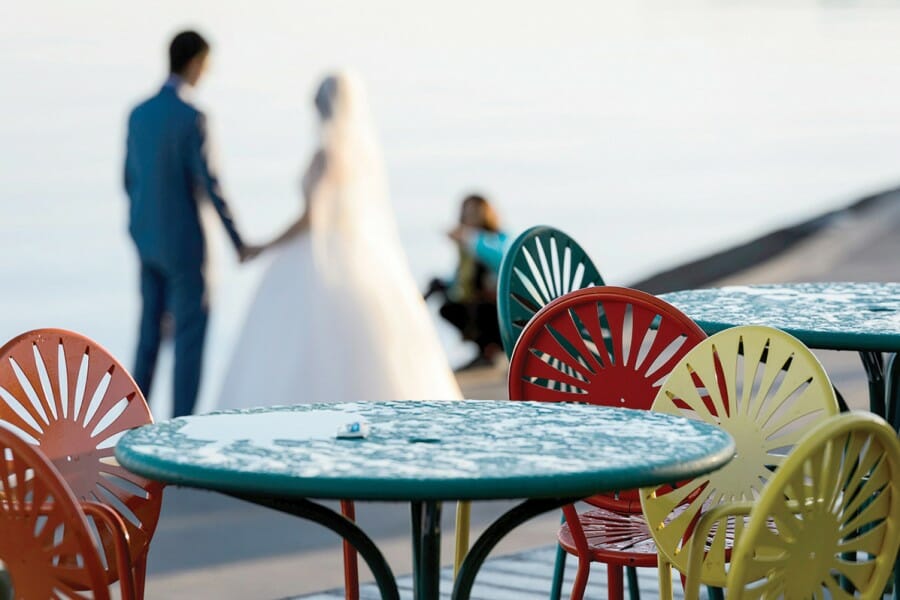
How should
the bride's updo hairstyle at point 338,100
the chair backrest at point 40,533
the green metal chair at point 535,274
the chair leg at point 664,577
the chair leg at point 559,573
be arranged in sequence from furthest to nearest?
1. the bride's updo hairstyle at point 338,100
2. the green metal chair at point 535,274
3. the chair leg at point 559,573
4. the chair leg at point 664,577
5. the chair backrest at point 40,533

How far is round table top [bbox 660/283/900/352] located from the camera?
3.83 metres

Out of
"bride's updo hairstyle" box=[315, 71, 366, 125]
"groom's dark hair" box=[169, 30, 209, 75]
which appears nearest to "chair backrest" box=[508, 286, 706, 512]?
"bride's updo hairstyle" box=[315, 71, 366, 125]

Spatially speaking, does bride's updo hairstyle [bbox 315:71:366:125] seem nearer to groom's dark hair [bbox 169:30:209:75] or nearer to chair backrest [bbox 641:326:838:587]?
groom's dark hair [bbox 169:30:209:75]

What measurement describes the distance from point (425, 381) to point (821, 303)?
300cm

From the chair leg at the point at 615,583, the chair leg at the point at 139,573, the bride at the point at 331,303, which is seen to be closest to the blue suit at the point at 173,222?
the bride at the point at 331,303

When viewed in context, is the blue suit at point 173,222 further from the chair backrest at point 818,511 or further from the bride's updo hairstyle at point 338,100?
the chair backrest at point 818,511

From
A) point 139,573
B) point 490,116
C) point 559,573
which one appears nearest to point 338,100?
point 559,573

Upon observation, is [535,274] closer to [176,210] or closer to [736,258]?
[176,210]

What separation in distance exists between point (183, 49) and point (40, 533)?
4580mm

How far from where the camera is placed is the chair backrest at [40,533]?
2.48 metres

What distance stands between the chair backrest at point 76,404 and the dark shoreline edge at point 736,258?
13.9 metres

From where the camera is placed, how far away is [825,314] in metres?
4.26

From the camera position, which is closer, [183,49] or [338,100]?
[183,49]

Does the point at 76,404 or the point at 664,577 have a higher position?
the point at 76,404
